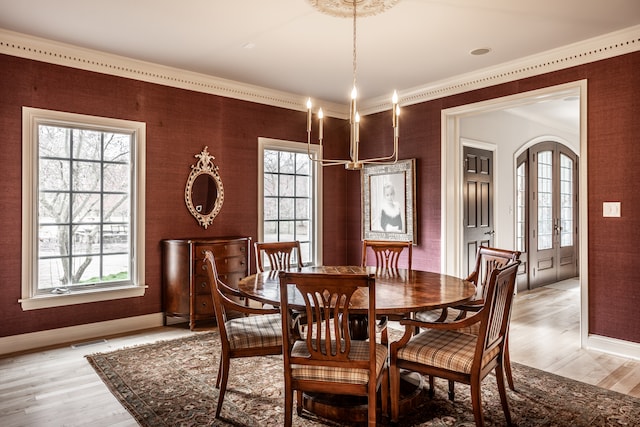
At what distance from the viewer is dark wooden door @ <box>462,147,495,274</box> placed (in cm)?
540

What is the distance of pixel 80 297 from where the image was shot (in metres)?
3.88

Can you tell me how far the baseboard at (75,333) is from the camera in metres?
3.58

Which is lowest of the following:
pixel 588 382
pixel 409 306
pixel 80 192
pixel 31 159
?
pixel 588 382

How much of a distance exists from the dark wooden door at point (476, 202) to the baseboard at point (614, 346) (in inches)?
70.6

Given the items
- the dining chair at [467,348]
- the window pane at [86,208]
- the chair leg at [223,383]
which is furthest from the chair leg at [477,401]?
the window pane at [86,208]

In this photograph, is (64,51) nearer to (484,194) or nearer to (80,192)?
(80,192)

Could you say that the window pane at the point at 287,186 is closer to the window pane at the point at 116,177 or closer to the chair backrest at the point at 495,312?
the window pane at the point at 116,177

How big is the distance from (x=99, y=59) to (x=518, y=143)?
218 inches

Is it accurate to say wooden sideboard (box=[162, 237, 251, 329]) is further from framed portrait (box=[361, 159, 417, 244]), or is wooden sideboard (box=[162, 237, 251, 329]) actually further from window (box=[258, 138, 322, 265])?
framed portrait (box=[361, 159, 417, 244])

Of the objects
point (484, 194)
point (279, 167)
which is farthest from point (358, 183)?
point (484, 194)

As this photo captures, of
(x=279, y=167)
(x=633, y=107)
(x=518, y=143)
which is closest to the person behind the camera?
(x=633, y=107)

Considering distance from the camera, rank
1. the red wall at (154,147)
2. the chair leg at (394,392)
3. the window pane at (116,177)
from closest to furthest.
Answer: the chair leg at (394,392) < the red wall at (154,147) < the window pane at (116,177)

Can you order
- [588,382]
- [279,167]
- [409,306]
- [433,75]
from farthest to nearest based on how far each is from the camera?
[279,167], [433,75], [588,382], [409,306]

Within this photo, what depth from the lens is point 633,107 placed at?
3455 millimetres
